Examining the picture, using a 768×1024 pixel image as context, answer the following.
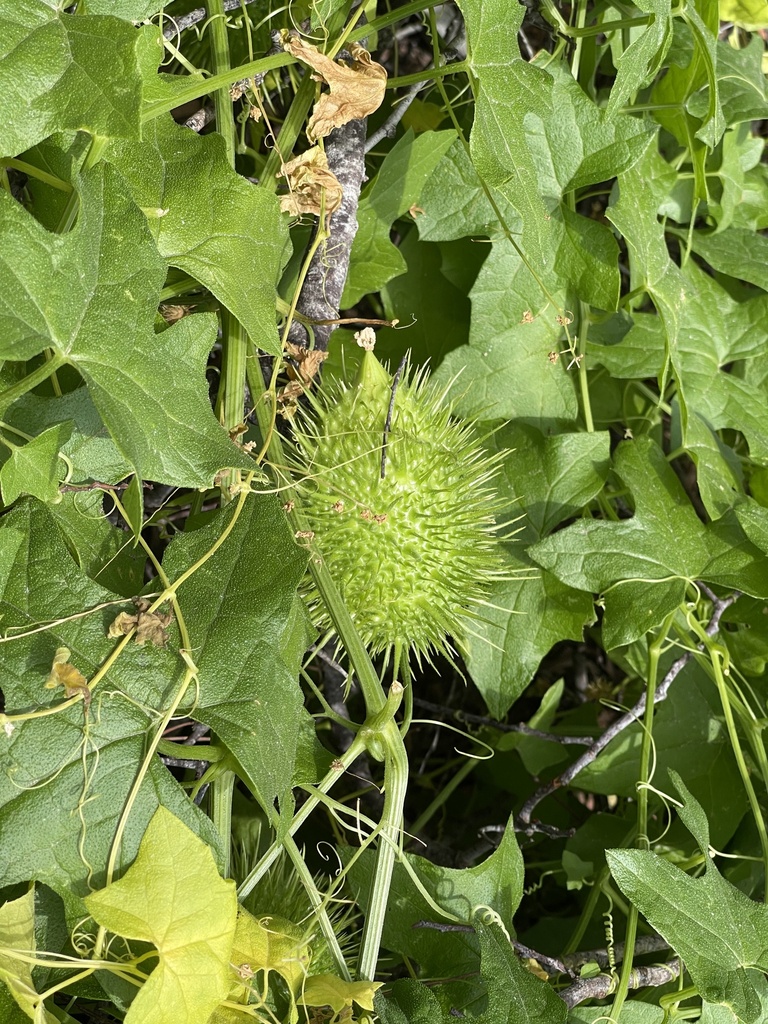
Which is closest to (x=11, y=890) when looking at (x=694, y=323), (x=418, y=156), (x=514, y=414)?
(x=514, y=414)

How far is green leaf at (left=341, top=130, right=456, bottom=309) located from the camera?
3.95 feet

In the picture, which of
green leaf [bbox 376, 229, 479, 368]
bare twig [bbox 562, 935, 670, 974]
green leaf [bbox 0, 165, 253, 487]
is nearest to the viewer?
green leaf [bbox 0, 165, 253, 487]

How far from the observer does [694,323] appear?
4.56ft

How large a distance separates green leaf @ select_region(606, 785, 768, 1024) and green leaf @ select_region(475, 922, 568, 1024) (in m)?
0.14

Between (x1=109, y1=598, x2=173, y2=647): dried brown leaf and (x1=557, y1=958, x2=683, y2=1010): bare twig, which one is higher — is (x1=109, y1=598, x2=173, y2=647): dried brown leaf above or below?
above

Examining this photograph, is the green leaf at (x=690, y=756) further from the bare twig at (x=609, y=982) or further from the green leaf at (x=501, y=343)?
the green leaf at (x=501, y=343)

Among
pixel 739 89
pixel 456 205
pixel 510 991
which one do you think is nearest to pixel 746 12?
pixel 739 89

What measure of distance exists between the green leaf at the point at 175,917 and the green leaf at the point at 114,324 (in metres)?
0.35

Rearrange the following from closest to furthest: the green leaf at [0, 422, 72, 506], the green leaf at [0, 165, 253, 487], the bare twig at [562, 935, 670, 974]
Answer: the green leaf at [0, 165, 253, 487]
the green leaf at [0, 422, 72, 506]
the bare twig at [562, 935, 670, 974]

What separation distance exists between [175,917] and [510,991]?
0.37 m

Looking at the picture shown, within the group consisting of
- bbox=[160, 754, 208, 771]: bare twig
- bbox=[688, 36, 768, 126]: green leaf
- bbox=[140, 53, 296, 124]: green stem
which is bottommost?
bbox=[160, 754, 208, 771]: bare twig

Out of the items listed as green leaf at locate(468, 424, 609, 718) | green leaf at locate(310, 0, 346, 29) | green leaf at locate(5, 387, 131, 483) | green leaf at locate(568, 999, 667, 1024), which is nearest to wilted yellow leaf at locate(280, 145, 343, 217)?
green leaf at locate(310, 0, 346, 29)

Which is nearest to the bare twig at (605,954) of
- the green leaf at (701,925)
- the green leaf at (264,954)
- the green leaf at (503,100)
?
the green leaf at (701,925)

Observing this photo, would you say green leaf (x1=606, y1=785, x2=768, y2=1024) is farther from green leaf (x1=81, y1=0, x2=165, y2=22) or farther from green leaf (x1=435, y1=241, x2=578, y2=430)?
green leaf (x1=81, y1=0, x2=165, y2=22)
